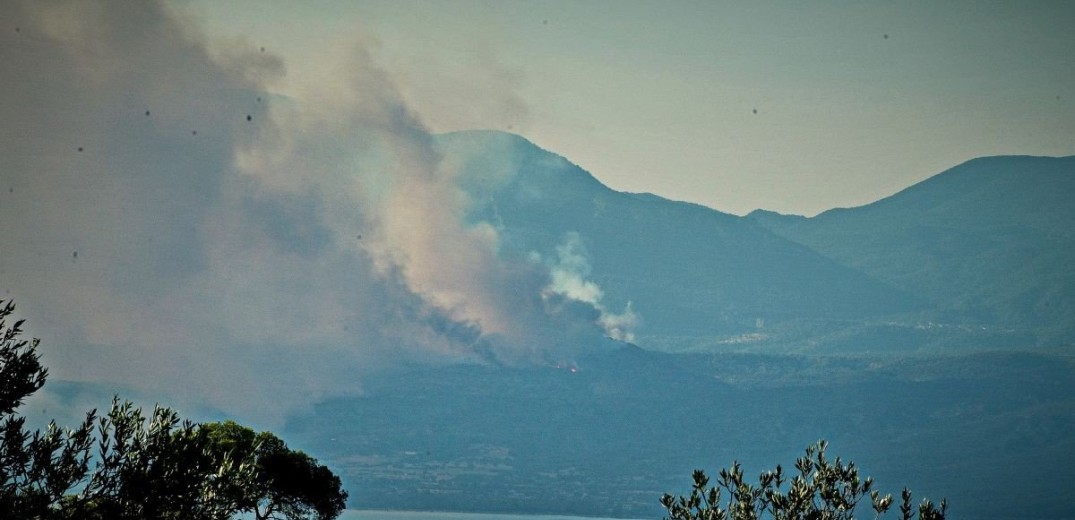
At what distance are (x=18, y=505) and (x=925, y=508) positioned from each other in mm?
29554

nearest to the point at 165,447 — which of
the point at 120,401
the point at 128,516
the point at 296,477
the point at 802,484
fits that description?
the point at 128,516

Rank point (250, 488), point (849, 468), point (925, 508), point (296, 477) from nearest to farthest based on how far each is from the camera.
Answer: point (250, 488)
point (925, 508)
point (849, 468)
point (296, 477)

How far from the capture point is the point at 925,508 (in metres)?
48.8

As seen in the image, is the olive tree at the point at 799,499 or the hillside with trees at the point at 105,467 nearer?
the hillside with trees at the point at 105,467

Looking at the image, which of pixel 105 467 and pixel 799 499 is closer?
pixel 105 467

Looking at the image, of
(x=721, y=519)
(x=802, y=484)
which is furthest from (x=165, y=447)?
(x=802, y=484)

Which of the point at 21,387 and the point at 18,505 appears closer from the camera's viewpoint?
the point at 18,505

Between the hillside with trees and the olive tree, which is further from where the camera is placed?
the olive tree

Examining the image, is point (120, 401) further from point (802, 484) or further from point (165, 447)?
point (802, 484)

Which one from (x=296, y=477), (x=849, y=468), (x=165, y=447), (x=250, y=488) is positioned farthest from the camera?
(x=296, y=477)

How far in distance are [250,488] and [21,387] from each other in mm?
7857

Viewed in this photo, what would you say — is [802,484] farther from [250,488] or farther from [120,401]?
[120,401]

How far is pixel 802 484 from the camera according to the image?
5088 centimetres

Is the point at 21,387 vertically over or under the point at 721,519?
over
